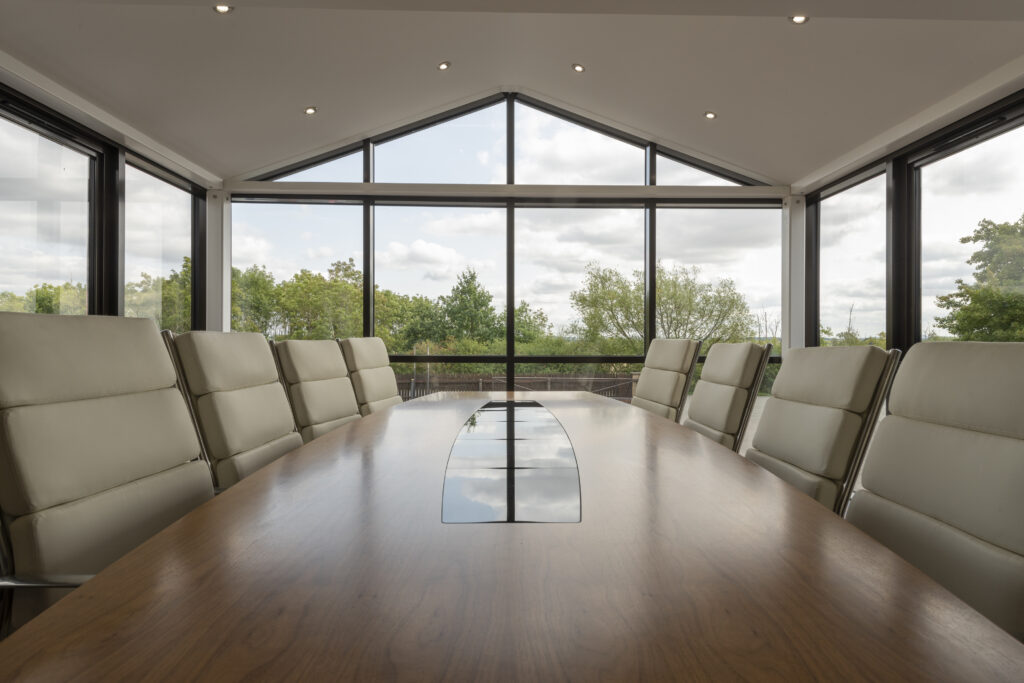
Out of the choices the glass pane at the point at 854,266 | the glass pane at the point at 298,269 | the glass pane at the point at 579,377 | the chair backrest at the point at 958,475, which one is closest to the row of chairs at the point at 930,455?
the chair backrest at the point at 958,475

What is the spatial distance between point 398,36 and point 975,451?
13.8 ft

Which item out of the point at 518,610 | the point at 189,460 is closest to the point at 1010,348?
the point at 518,610

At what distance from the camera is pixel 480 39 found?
172 inches

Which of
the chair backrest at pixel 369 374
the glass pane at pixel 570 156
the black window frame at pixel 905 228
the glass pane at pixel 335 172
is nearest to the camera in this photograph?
the chair backrest at pixel 369 374

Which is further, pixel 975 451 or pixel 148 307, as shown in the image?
pixel 148 307

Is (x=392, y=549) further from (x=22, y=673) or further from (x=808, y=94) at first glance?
(x=808, y=94)

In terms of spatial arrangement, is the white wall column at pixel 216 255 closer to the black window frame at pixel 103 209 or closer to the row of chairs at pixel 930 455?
the black window frame at pixel 103 209

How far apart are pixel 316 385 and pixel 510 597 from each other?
6.43 feet

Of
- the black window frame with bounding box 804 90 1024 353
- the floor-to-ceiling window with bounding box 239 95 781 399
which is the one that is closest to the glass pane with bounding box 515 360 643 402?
the floor-to-ceiling window with bounding box 239 95 781 399

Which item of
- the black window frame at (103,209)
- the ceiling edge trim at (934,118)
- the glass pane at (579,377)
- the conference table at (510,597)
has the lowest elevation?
the glass pane at (579,377)

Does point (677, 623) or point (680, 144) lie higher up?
point (680, 144)

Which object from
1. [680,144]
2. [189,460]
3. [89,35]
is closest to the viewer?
[189,460]

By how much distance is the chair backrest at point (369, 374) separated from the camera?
292cm

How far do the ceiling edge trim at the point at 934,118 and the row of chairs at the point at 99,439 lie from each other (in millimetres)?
4142
